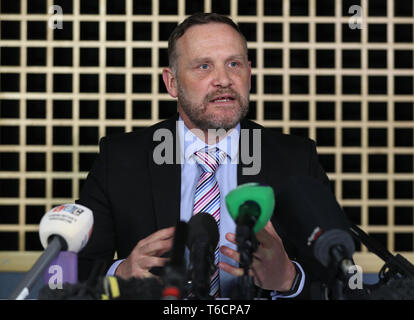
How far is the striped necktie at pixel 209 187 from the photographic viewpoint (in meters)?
1.03

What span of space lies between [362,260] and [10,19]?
6.22 ft

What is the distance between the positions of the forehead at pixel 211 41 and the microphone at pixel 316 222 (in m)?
0.57

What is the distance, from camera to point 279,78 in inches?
95.2

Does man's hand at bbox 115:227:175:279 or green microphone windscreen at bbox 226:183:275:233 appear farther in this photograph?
man's hand at bbox 115:227:175:279

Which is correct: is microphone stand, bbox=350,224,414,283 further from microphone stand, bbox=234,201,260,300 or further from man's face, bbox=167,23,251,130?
man's face, bbox=167,23,251,130

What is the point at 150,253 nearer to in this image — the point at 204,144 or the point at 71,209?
the point at 71,209

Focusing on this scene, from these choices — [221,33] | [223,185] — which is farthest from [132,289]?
[221,33]

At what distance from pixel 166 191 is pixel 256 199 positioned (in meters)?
0.60

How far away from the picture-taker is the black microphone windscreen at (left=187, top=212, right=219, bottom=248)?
0.55m

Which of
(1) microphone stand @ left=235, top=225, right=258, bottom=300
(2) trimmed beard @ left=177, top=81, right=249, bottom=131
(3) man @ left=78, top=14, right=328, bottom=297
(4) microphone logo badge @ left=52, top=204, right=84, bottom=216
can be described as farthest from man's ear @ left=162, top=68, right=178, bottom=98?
(1) microphone stand @ left=235, top=225, right=258, bottom=300

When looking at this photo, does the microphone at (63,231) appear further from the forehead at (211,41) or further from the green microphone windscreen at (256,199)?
the forehead at (211,41)

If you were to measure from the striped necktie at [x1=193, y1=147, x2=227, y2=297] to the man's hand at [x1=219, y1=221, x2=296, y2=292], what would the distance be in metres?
0.22

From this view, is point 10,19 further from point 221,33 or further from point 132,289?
point 132,289

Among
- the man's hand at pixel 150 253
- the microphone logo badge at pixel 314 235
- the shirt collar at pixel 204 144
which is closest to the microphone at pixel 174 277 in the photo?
the microphone logo badge at pixel 314 235
